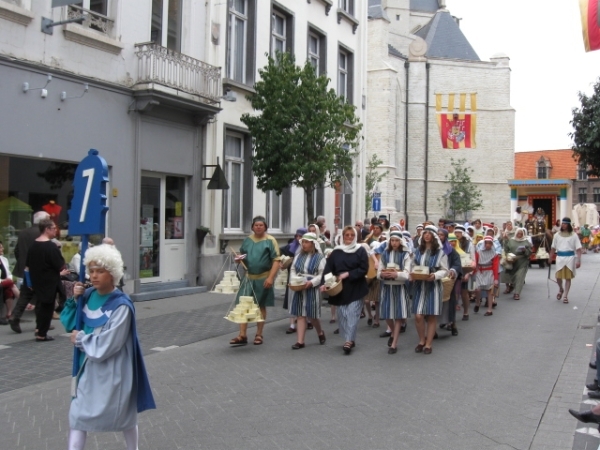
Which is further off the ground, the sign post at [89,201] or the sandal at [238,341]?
the sign post at [89,201]

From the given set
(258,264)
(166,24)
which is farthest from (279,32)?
(258,264)


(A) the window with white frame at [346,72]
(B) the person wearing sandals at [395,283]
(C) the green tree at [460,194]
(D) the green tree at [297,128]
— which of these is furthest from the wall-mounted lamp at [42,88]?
(C) the green tree at [460,194]

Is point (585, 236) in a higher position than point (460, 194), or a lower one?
lower

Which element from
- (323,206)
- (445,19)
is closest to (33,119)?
(323,206)

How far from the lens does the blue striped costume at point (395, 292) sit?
9398mm

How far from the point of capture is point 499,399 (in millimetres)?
6801

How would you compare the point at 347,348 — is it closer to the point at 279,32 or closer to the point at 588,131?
the point at 588,131

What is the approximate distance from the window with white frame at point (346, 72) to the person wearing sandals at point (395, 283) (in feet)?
50.8

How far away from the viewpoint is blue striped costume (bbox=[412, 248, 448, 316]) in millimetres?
9227

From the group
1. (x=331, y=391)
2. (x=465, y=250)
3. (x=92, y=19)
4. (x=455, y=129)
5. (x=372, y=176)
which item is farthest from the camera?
(x=372, y=176)

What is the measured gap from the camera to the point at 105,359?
4.20 metres

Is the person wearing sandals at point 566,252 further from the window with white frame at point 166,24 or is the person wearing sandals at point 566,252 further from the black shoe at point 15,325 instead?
the black shoe at point 15,325

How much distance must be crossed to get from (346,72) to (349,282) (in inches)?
651

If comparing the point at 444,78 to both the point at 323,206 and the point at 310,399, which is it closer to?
the point at 323,206
